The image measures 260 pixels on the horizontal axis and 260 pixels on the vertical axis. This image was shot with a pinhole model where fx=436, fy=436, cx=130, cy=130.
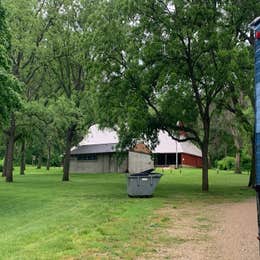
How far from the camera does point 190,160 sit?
217 feet

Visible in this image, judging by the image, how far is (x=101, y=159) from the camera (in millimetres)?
55844

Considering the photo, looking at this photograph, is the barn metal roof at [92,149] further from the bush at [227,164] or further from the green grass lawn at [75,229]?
the green grass lawn at [75,229]

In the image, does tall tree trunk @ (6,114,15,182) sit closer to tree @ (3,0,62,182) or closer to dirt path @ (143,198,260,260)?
tree @ (3,0,62,182)

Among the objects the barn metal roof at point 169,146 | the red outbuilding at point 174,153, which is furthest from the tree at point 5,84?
the barn metal roof at point 169,146

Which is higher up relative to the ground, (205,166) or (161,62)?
(161,62)

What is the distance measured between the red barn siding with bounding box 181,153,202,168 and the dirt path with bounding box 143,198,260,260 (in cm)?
4886

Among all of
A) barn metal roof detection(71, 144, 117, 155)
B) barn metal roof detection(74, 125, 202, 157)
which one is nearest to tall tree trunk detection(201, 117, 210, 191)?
barn metal roof detection(74, 125, 202, 157)

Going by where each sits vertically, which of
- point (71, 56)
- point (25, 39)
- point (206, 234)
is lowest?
point (206, 234)

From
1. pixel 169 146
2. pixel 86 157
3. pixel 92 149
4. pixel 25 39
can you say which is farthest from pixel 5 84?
pixel 169 146

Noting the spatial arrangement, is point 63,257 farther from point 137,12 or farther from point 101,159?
point 101,159

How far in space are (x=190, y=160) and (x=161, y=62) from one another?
44.1 meters

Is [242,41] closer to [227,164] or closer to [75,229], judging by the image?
[75,229]

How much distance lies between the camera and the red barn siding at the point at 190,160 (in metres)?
64.2

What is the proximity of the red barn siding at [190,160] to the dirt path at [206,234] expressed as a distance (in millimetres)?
48855
